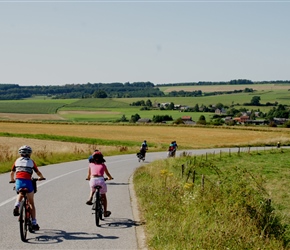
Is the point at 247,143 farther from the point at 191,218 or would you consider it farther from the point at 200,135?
the point at 191,218

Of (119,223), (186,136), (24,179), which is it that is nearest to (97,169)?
(119,223)

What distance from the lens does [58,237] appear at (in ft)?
28.9

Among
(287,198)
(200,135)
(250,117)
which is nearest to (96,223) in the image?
(287,198)

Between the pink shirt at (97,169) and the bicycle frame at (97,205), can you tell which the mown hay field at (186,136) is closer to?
the pink shirt at (97,169)

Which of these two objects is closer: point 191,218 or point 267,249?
point 267,249

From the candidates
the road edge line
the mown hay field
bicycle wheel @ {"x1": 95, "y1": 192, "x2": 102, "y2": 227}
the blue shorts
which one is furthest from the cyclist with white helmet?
the mown hay field

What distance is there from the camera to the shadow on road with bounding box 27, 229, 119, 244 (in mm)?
8508

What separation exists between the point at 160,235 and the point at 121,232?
112cm

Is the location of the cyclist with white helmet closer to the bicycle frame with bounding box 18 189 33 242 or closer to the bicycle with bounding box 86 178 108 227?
the bicycle frame with bounding box 18 189 33 242

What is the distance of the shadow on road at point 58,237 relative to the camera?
27.9 ft

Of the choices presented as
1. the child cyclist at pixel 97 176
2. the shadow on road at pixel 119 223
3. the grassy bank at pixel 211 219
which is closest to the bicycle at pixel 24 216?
the child cyclist at pixel 97 176

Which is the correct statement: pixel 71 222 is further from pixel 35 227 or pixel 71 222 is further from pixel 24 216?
pixel 24 216

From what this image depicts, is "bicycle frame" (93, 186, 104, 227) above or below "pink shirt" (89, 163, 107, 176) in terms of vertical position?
below

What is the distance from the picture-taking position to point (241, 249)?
25.0 ft
